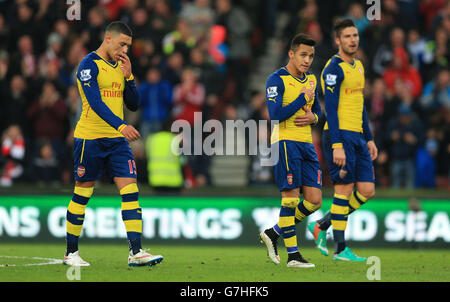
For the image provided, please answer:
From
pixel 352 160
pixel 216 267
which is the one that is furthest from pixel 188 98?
pixel 216 267

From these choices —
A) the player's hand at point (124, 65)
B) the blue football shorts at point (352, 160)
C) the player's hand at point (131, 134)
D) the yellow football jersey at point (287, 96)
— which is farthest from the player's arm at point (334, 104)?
the player's hand at point (131, 134)

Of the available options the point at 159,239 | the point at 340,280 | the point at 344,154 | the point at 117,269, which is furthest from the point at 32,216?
the point at 340,280

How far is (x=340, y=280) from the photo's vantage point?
351 inches

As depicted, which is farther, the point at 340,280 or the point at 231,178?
the point at 231,178

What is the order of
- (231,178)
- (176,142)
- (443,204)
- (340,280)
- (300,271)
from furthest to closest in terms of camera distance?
(231,178)
(176,142)
(443,204)
(300,271)
(340,280)

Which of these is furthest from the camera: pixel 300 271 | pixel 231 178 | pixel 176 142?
pixel 231 178

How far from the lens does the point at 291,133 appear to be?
400 inches

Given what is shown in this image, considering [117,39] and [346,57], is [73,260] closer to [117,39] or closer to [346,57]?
[117,39]

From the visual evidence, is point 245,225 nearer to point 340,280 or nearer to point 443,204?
point 443,204

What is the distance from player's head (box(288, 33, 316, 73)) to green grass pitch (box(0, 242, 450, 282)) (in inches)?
91.4

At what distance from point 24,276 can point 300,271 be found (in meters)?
2.93

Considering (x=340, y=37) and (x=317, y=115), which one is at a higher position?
(x=340, y=37)

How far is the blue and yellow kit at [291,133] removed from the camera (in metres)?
10.0

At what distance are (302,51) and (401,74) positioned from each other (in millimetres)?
8340
